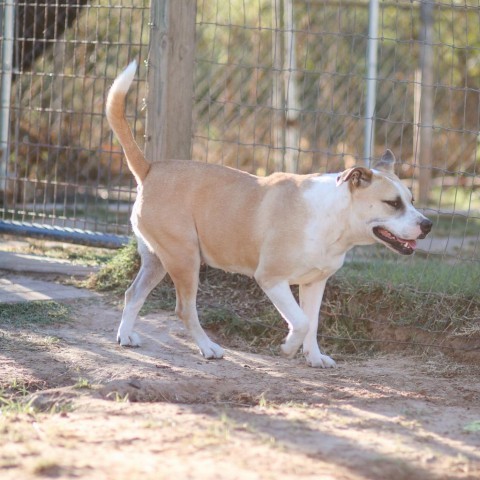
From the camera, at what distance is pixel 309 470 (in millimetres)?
3361

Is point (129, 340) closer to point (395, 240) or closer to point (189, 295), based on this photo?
point (189, 295)

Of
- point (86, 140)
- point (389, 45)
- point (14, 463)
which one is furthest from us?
point (389, 45)

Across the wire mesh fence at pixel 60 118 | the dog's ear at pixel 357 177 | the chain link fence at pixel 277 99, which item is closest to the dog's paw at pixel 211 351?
the dog's ear at pixel 357 177

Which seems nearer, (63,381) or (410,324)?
(63,381)

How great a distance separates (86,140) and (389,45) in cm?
459

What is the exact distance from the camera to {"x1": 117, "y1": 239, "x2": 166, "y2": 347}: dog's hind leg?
18.3 ft

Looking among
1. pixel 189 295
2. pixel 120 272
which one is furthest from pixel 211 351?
pixel 120 272

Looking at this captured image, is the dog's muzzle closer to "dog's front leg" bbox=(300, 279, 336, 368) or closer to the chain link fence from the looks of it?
"dog's front leg" bbox=(300, 279, 336, 368)

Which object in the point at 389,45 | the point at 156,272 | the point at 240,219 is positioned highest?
the point at 389,45

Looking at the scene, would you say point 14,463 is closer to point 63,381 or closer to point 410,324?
point 63,381

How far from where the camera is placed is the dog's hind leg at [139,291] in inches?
219

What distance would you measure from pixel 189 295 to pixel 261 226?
0.57 m

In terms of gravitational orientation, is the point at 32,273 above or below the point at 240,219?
below

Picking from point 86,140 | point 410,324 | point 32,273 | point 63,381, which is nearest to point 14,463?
point 63,381
